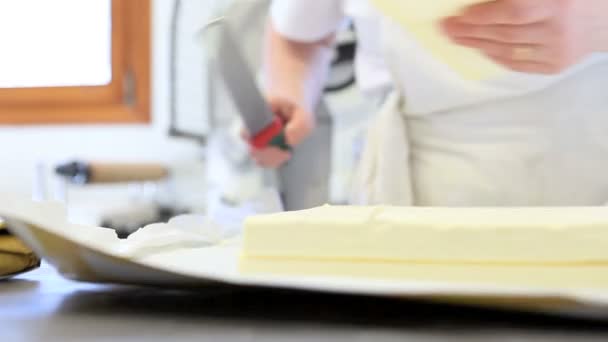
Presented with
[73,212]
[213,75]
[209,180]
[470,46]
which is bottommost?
[73,212]

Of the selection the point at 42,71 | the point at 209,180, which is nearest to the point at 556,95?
the point at 209,180

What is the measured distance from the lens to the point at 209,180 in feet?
4.46

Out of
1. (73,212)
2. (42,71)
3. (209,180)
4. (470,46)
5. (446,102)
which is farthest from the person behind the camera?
(42,71)

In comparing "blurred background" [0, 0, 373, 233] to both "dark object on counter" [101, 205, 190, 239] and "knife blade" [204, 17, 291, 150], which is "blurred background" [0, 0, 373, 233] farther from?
"knife blade" [204, 17, 291, 150]

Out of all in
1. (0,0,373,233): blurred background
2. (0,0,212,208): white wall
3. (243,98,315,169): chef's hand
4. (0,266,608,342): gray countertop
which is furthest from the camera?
(0,0,212,208): white wall

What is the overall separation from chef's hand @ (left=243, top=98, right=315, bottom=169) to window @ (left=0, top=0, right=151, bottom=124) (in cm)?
106

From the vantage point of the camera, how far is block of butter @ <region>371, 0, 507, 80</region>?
549 mm

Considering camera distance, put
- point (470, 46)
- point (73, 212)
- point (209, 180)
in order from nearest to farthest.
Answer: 1. point (470, 46)
2. point (209, 180)
3. point (73, 212)

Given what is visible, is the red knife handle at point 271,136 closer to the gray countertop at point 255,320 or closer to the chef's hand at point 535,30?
the chef's hand at point 535,30

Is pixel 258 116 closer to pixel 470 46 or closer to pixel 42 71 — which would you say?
pixel 470 46

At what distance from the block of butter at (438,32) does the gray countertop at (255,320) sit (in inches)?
11.6

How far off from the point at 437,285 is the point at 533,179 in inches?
17.8

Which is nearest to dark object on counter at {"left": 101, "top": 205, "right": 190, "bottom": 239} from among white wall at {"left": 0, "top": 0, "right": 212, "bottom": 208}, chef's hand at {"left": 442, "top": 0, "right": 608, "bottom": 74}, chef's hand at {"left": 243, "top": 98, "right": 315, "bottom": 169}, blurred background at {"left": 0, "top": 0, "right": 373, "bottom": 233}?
blurred background at {"left": 0, "top": 0, "right": 373, "bottom": 233}

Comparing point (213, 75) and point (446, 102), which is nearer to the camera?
point (446, 102)
